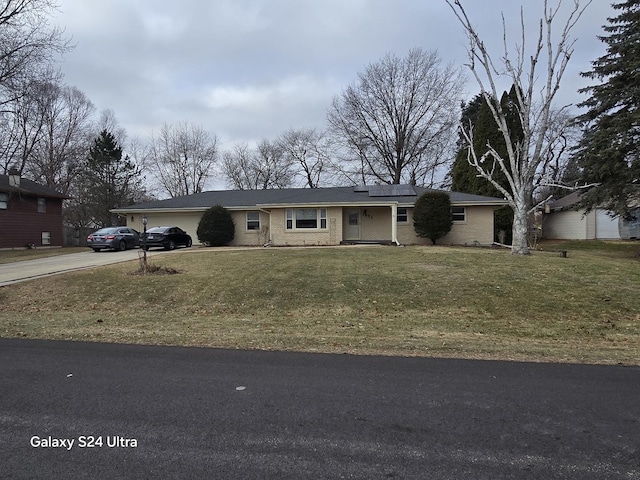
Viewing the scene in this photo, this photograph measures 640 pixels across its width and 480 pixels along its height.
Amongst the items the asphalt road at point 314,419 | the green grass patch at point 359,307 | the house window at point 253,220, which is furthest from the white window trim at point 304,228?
the asphalt road at point 314,419

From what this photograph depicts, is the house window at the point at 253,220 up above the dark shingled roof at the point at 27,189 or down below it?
below

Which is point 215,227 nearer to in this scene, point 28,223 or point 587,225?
point 28,223

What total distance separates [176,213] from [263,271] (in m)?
17.2

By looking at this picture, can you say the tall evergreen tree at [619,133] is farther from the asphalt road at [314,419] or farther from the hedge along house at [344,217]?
the asphalt road at [314,419]

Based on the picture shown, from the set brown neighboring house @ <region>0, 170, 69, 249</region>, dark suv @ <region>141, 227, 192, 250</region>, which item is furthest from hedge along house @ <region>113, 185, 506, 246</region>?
brown neighboring house @ <region>0, 170, 69, 249</region>

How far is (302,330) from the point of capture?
25.5 ft

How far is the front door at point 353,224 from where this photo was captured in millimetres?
26000

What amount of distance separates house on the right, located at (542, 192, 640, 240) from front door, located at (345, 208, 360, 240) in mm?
13113

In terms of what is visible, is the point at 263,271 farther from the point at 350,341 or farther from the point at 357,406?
the point at 357,406

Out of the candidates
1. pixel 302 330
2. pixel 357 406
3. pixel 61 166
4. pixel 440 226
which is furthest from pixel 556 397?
pixel 61 166

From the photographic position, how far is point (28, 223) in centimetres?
3002

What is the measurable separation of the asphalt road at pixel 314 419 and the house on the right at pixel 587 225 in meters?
26.0

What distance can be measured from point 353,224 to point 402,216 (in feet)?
9.95

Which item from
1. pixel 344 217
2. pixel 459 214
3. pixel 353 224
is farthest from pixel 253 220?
pixel 459 214
